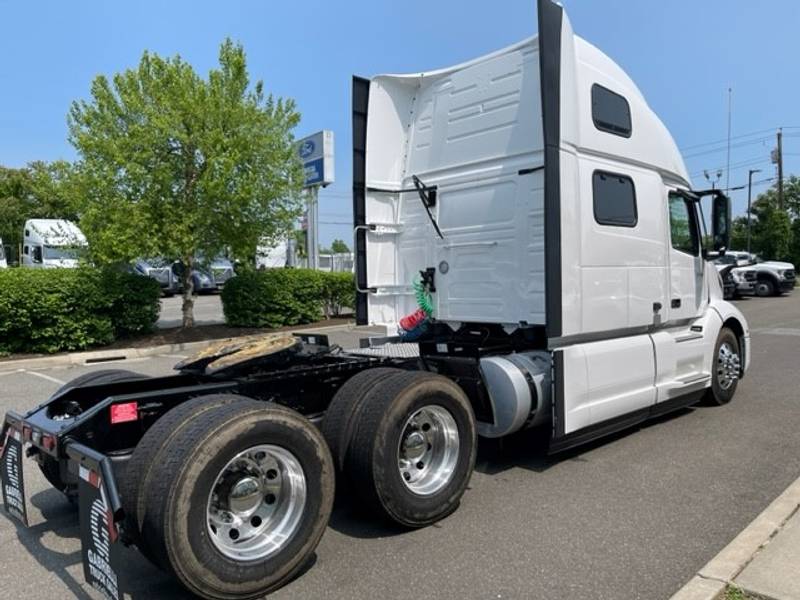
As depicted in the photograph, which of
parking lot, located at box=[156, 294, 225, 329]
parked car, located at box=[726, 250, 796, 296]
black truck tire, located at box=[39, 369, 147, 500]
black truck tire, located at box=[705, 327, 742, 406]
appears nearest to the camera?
black truck tire, located at box=[39, 369, 147, 500]

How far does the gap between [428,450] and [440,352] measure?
1508mm

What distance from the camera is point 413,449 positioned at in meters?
4.11

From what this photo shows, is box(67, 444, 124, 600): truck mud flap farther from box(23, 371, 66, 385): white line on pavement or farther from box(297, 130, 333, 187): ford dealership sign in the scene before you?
box(297, 130, 333, 187): ford dealership sign

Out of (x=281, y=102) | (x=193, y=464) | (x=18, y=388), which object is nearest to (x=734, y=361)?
(x=193, y=464)

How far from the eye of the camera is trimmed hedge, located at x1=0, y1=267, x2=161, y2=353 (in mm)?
11047

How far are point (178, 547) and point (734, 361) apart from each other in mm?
6548

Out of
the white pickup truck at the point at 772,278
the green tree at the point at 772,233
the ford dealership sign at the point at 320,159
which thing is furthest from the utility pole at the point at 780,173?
the ford dealership sign at the point at 320,159

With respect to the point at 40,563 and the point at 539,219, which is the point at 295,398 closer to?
the point at 40,563

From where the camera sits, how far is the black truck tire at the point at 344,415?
3.88 meters

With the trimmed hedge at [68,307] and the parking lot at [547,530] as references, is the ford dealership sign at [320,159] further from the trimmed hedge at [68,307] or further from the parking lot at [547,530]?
the parking lot at [547,530]

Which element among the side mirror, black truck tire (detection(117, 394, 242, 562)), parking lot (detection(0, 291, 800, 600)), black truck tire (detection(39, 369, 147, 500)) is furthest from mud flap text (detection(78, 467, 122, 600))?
the side mirror

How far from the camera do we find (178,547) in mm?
2855

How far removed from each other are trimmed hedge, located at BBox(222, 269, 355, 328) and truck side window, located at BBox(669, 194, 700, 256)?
9.14m

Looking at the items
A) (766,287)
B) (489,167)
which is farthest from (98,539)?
(766,287)
